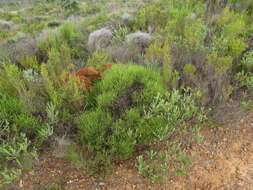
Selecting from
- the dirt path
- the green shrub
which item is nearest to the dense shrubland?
the green shrub

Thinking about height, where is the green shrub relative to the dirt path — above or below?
above

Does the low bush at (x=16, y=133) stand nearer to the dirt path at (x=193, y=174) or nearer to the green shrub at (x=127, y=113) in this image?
the dirt path at (x=193, y=174)

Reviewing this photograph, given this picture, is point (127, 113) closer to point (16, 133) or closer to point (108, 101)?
point (108, 101)

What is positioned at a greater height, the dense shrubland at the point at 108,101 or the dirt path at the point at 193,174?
the dense shrubland at the point at 108,101

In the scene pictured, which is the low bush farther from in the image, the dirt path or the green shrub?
the green shrub

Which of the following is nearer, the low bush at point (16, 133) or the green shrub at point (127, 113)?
the low bush at point (16, 133)

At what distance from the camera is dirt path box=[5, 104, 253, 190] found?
178 centimetres

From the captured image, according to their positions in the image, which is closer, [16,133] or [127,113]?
[16,133]

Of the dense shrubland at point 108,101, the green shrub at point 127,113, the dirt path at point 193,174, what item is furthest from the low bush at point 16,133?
the green shrub at point 127,113

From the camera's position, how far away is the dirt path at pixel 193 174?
1.78 m

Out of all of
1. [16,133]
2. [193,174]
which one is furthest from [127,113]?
[16,133]

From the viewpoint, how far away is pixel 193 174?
6.31 feet

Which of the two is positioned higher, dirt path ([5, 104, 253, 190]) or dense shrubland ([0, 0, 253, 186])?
dense shrubland ([0, 0, 253, 186])

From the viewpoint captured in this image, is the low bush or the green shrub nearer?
the low bush
